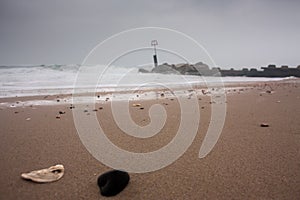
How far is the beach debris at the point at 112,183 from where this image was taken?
1530 mm

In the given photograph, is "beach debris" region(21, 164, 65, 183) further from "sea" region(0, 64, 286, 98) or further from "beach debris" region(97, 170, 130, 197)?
"sea" region(0, 64, 286, 98)

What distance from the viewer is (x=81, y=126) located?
3.45 m

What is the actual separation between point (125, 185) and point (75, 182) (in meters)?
0.33

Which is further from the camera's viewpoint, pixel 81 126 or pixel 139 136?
pixel 81 126

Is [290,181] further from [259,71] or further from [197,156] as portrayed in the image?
[259,71]

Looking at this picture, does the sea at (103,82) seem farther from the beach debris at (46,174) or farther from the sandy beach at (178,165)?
the beach debris at (46,174)

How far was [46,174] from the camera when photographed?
1812mm

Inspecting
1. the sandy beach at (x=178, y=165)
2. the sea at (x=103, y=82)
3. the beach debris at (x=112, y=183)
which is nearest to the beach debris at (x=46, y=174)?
the sandy beach at (x=178, y=165)

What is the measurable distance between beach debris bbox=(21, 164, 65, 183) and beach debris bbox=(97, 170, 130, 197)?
34cm

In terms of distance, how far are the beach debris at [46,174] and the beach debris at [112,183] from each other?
345mm

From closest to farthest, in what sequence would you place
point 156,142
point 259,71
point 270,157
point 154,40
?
point 270,157, point 156,142, point 154,40, point 259,71

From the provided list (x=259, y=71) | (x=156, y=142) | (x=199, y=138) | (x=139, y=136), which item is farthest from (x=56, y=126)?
(x=259, y=71)

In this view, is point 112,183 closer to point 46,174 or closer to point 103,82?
point 46,174

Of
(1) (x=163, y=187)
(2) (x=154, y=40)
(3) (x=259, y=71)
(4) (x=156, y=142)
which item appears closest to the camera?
(1) (x=163, y=187)
